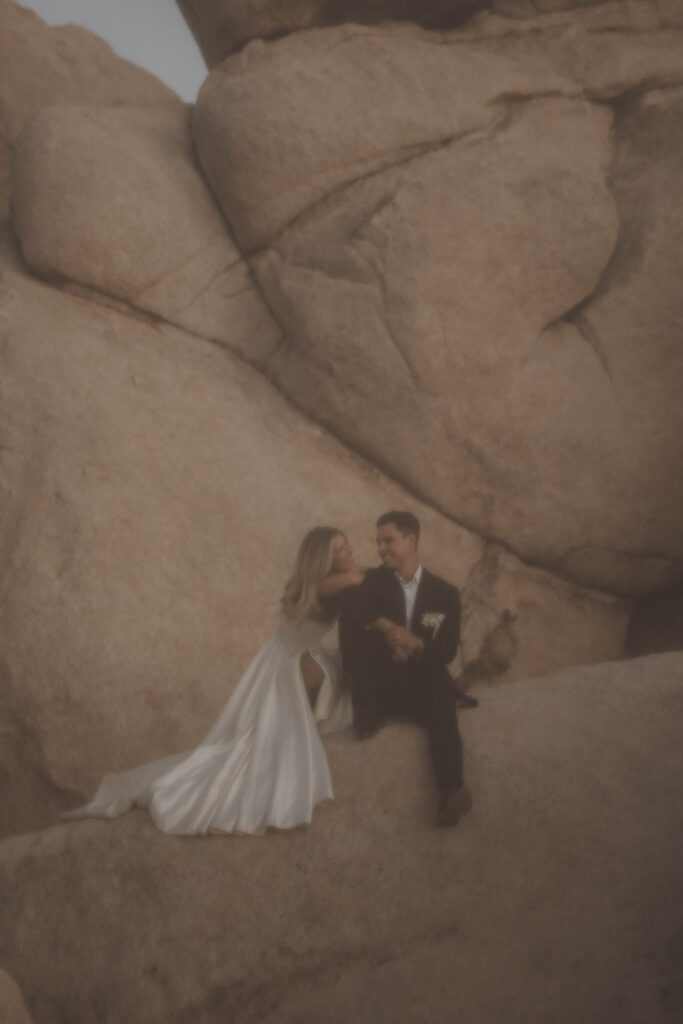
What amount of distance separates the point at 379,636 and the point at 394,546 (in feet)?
1.84

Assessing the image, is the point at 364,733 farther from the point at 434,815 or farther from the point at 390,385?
the point at 390,385

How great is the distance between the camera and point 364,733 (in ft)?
16.3

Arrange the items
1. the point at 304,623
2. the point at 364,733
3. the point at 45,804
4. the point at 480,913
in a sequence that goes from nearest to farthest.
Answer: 1. the point at 480,913
2. the point at 364,733
3. the point at 304,623
4. the point at 45,804

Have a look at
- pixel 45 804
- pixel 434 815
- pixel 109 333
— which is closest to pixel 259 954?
pixel 434 815

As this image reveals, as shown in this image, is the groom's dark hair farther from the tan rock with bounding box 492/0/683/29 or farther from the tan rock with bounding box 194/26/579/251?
the tan rock with bounding box 492/0/683/29

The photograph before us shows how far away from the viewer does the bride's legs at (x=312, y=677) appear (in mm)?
5324

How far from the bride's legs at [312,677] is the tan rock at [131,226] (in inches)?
183

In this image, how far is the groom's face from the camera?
521 cm

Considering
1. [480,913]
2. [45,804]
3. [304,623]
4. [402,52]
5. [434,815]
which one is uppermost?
[402,52]

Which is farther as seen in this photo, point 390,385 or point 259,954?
point 390,385

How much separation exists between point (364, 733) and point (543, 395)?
15.9 ft

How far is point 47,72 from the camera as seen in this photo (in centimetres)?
1155

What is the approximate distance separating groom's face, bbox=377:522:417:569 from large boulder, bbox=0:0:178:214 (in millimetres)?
7554

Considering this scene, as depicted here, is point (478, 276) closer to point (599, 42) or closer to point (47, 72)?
point (599, 42)
